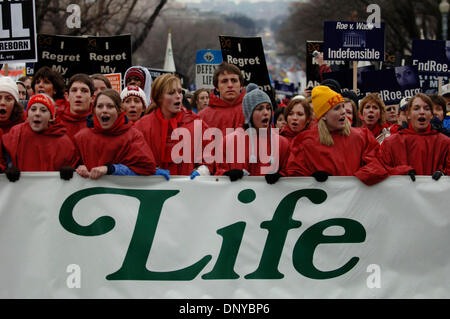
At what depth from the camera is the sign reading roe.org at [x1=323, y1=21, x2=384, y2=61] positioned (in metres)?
11.1

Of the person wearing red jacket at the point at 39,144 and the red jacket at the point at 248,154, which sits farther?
the red jacket at the point at 248,154

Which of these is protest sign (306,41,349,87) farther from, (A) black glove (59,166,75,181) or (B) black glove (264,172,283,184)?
(A) black glove (59,166,75,181)

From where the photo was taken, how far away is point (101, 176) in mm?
5566

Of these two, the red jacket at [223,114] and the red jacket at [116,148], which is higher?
the red jacket at [223,114]

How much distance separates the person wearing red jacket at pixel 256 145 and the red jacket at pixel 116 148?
2.08 ft

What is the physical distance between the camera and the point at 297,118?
7145 mm

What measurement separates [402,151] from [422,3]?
33012 millimetres

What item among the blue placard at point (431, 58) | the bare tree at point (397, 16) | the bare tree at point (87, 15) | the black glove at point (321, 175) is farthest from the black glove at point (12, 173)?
the bare tree at point (397, 16)

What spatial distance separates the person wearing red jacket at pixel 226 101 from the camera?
23.9ft

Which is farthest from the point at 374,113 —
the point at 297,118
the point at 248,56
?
the point at 248,56

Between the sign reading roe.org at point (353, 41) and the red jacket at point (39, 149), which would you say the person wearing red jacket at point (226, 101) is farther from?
the sign reading roe.org at point (353, 41)

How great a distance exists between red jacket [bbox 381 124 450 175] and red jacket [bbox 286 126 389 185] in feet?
0.93

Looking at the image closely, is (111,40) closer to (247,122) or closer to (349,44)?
(349,44)

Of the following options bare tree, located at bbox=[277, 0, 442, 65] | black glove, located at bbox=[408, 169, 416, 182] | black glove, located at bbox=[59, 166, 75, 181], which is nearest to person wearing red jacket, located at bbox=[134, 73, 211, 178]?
black glove, located at bbox=[59, 166, 75, 181]
